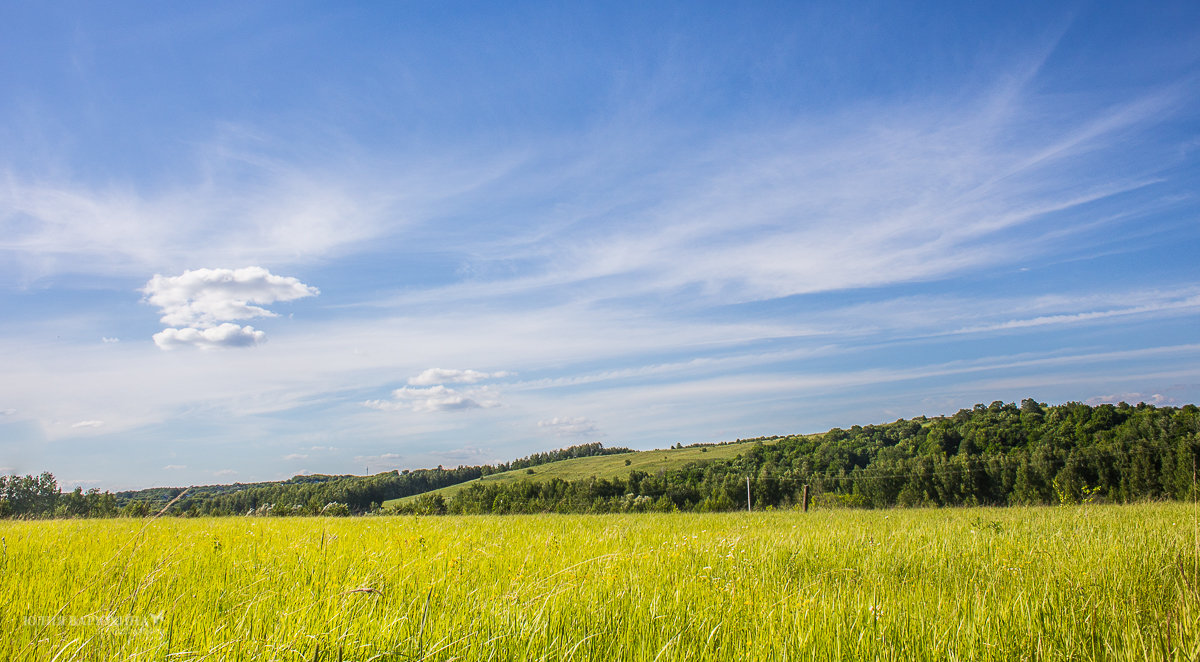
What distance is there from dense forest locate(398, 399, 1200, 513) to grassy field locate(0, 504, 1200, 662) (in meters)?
38.9

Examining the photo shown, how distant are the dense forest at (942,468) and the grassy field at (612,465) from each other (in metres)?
11.6

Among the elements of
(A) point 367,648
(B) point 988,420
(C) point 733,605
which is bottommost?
(B) point 988,420

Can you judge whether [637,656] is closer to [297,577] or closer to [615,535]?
[297,577]

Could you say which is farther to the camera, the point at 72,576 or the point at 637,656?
the point at 72,576

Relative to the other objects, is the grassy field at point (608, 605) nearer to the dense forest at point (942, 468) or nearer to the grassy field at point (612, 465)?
the dense forest at point (942, 468)

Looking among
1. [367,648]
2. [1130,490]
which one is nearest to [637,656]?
[367,648]

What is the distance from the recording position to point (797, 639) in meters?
2.68

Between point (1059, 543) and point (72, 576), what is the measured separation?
956cm

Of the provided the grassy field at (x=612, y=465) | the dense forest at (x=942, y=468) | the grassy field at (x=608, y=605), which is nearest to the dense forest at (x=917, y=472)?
the dense forest at (x=942, y=468)

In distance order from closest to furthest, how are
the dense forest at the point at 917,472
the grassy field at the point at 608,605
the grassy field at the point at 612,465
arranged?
the grassy field at the point at 608,605 < the dense forest at the point at 917,472 < the grassy field at the point at 612,465

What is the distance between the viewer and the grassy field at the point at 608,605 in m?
2.47

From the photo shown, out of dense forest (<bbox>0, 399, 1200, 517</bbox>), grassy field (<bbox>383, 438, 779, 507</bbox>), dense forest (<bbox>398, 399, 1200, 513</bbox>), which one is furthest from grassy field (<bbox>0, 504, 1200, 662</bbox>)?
grassy field (<bbox>383, 438, 779, 507</bbox>)

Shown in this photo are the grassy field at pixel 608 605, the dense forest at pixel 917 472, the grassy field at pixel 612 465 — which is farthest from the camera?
the grassy field at pixel 612 465

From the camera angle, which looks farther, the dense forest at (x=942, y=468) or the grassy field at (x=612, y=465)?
the grassy field at (x=612, y=465)
